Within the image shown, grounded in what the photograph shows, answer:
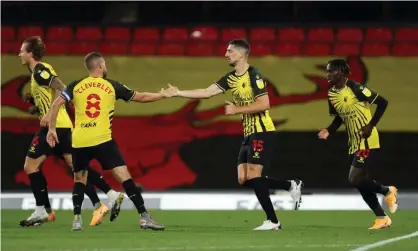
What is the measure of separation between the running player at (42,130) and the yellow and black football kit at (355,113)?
2633 mm

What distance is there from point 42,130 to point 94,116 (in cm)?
128

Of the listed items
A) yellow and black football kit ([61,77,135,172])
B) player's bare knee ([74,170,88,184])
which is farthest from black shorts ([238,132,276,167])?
player's bare knee ([74,170,88,184])

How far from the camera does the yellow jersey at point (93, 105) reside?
11930 mm

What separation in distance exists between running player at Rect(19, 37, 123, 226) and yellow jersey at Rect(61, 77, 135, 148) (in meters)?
0.73

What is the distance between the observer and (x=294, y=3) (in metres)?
17.8

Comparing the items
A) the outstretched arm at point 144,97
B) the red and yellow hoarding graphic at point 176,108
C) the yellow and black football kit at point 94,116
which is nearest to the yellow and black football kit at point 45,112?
the yellow and black football kit at point 94,116

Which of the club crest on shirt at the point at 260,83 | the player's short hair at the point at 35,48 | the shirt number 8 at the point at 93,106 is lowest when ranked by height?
the shirt number 8 at the point at 93,106

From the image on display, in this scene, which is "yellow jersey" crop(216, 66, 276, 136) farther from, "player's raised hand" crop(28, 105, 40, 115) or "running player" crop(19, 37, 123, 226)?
"player's raised hand" crop(28, 105, 40, 115)

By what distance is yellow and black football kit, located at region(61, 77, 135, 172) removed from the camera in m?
11.9

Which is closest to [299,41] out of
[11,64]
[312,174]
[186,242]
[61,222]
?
[312,174]

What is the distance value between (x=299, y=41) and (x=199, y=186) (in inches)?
103

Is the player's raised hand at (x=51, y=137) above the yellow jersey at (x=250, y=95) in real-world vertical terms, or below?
below

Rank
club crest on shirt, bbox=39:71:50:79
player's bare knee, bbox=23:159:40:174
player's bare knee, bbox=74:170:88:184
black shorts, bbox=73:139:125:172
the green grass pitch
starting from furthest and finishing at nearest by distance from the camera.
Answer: player's bare knee, bbox=23:159:40:174, club crest on shirt, bbox=39:71:50:79, player's bare knee, bbox=74:170:88:184, black shorts, bbox=73:139:125:172, the green grass pitch

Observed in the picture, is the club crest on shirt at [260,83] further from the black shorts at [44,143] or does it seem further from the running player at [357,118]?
the black shorts at [44,143]
